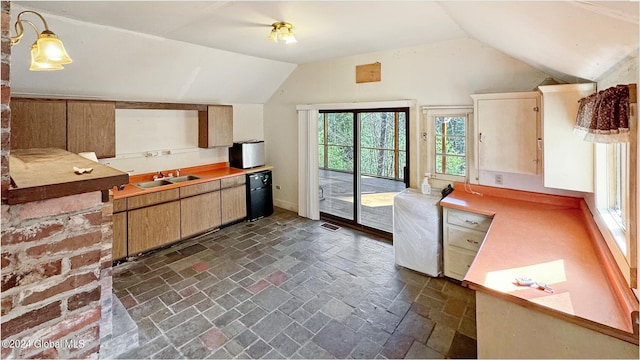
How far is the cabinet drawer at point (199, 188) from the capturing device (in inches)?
173

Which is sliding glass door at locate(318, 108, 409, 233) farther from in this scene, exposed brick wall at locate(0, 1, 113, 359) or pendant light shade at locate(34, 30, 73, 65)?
exposed brick wall at locate(0, 1, 113, 359)

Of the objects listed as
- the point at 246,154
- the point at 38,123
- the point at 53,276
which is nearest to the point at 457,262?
the point at 53,276

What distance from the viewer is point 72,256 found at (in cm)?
101

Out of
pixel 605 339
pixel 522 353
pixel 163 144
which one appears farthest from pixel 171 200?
pixel 605 339

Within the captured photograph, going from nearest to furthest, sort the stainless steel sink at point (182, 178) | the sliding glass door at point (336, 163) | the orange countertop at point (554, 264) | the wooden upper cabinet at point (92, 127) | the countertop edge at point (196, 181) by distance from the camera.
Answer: the orange countertop at point (554, 264), the wooden upper cabinet at point (92, 127), the countertop edge at point (196, 181), the stainless steel sink at point (182, 178), the sliding glass door at point (336, 163)

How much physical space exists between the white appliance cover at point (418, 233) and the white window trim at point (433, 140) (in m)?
0.33

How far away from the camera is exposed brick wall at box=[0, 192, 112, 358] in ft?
2.99

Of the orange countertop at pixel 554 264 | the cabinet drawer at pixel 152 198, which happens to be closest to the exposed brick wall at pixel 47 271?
the orange countertop at pixel 554 264

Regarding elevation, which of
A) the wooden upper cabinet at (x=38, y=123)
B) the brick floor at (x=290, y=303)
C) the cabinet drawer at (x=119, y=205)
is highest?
the wooden upper cabinet at (x=38, y=123)

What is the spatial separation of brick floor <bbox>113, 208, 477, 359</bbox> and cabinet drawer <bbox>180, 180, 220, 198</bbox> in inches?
27.5

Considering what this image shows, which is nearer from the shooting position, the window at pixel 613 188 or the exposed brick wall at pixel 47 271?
the exposed brick wall at pixel 47 271

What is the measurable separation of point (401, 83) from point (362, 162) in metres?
1.34

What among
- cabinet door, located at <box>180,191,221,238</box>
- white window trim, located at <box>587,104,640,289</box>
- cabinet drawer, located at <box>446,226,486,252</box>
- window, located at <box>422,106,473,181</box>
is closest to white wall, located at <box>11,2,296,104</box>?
cabinet door, located at <box>180,191,221,238</box>

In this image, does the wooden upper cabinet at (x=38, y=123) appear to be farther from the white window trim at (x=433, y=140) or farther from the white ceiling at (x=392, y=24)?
the white window trim at (x=433, y=140)
